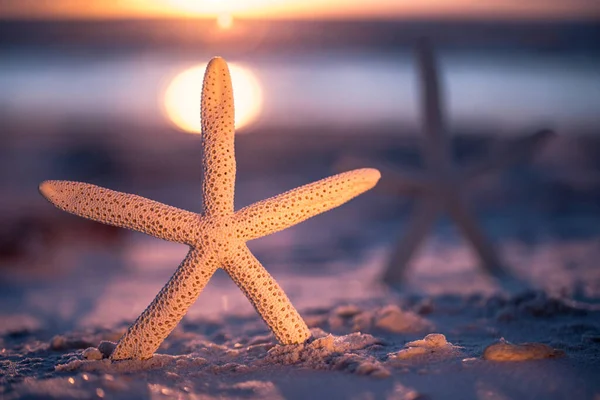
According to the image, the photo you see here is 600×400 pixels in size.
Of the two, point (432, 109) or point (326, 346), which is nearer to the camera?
point (326, 346)

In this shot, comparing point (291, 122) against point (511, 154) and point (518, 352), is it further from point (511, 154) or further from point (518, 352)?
point (518, 352)

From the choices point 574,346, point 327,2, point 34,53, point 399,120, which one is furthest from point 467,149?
point 574,346

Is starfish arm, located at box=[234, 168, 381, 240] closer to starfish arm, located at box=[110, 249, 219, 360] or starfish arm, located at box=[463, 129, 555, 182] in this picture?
starfish arm, located at box=[110, 249, 219, 360]

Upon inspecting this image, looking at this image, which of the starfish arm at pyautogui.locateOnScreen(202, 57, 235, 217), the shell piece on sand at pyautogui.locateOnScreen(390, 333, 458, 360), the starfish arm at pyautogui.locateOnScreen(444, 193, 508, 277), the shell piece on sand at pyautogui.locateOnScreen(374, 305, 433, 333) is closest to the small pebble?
the starfish arm at pyautogui.locateOnScreen(202, 57, 235, 217)

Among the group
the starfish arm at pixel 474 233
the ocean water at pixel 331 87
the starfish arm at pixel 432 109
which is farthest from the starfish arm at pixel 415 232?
the ocean water at pixel 331 87

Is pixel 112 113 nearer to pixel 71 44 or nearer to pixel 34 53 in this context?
pixel 34 53

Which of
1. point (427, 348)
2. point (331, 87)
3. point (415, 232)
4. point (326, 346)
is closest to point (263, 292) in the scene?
point (326, 346)
